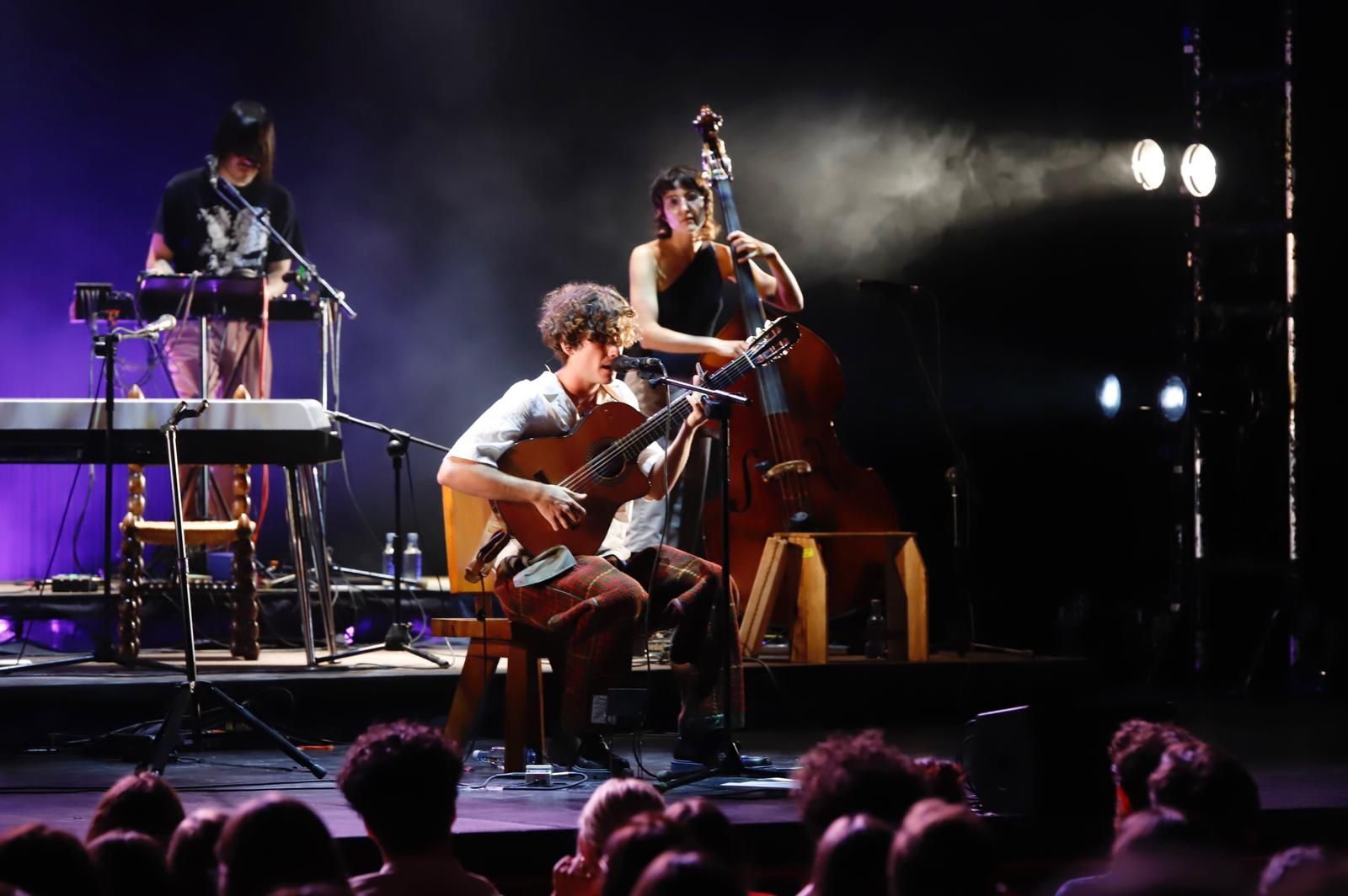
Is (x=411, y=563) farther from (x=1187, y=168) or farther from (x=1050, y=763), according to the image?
(x=1050, y=763)

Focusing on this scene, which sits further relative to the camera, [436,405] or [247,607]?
[436,405]

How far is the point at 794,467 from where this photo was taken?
236 inches

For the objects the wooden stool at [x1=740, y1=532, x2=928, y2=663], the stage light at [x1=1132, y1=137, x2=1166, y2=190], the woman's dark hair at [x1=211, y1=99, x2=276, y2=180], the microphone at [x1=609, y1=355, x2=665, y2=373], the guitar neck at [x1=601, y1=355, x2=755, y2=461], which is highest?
the woman's dark hair at [x1=211, y1=99, x2=276, y2=180]

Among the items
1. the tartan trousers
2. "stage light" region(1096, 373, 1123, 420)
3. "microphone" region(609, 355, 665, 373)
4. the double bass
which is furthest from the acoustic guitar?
"stage light" region(1096, 373, 1123, 420)

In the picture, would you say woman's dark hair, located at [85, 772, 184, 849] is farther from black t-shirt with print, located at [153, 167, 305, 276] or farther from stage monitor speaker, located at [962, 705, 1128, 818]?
black t-shirt with print, located at [153, 167, 305, 276]

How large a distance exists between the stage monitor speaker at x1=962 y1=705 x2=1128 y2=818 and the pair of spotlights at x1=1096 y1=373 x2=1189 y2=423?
3521 millimetres

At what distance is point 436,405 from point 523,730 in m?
4.19

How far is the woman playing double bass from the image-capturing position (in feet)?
20.2

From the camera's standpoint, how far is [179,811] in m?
2.65

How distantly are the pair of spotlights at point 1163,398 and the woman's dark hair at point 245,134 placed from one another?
13.9 feet

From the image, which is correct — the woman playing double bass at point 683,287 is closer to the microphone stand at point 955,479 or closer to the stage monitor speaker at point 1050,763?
the microphone stand at point 955,479

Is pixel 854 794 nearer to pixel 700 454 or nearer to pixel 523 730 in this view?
pixel 523 730

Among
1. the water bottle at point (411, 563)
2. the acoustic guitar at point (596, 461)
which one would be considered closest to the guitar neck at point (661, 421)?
the acoustic guitar at point (596, 461)

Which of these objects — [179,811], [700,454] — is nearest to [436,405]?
[700,454]
